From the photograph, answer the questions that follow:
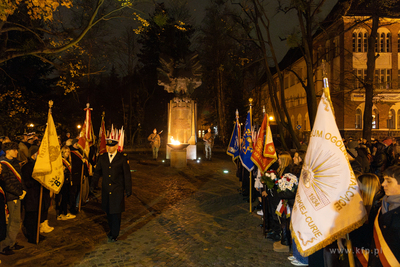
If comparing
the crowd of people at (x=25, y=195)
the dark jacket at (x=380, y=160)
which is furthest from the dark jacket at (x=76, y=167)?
the dark jacket at (x=380, y=160)

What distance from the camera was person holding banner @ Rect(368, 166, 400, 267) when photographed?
2.66m

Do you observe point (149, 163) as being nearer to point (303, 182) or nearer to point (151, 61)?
point (303, 182)

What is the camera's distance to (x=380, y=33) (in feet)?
108

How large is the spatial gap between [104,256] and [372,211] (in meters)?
4.22

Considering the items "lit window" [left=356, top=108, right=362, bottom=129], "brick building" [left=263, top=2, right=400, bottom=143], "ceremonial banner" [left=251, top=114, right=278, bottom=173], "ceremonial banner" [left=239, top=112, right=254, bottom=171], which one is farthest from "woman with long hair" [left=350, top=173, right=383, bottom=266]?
"lit window" [left=356, top=108, right=362, bottom=129]

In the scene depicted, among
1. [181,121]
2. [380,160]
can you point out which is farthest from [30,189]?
[181,121]

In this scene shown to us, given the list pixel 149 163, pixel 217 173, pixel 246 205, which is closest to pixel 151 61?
pixel 149 163

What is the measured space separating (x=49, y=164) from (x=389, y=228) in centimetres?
585

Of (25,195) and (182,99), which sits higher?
(182,99)

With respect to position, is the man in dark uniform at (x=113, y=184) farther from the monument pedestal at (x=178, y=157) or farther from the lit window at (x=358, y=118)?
the lit window at (x=358, y=118)

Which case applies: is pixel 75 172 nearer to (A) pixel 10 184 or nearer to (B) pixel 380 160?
(A) pixel 10 184

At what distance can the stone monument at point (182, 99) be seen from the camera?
19.0m

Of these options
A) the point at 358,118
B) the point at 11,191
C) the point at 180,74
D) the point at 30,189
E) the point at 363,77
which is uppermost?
the point at 363,77

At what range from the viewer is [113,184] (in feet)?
20.0
